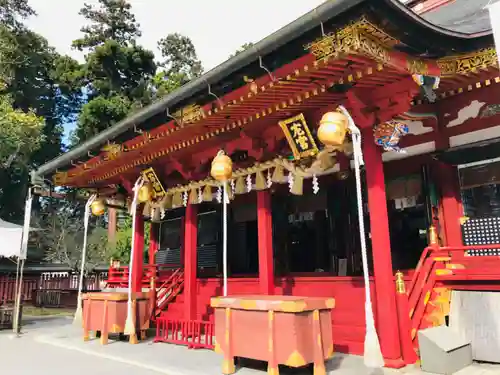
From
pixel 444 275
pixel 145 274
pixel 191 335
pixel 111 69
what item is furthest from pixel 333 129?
pixel 111 69

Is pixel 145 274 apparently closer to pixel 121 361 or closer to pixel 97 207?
pixel 97 207

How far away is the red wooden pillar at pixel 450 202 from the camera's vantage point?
699cm

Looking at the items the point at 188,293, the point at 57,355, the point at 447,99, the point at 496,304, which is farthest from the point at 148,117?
the point at 496,304

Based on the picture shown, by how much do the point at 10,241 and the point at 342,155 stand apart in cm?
950

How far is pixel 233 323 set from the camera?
5574mm

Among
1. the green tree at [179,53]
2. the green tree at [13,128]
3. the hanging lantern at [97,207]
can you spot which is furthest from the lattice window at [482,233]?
the green tree at [179,53]

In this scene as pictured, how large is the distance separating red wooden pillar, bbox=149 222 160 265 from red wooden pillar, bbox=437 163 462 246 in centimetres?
976

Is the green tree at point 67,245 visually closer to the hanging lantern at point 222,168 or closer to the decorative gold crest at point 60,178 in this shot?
the decorative gold crest at point 60,178

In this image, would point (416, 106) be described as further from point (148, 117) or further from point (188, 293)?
point (188, 293)

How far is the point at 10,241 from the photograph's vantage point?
11469mm

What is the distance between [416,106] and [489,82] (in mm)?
1149

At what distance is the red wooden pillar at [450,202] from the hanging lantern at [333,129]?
2843 mm

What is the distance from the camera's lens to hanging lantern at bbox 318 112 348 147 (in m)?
5.37

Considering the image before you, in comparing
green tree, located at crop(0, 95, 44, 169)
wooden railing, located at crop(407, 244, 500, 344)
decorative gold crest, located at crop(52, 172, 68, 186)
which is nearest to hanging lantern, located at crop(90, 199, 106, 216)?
decorative gold crest, located at crop(52, 172, 68, 186)
